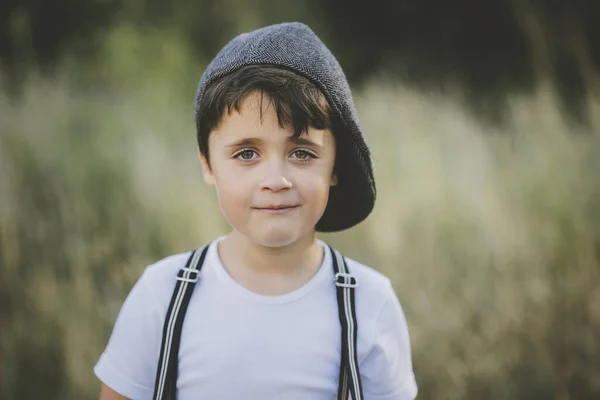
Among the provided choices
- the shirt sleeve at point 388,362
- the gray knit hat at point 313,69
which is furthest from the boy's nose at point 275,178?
the shirt sleeve at point 388,362

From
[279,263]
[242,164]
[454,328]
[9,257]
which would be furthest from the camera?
[454,328]

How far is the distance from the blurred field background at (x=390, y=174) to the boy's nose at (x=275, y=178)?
123 cm

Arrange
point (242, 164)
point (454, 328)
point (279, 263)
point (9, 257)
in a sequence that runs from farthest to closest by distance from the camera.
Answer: point (454, 328)
point (9, 257)
point (279, 263)
point (242, 164)

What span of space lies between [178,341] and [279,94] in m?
0.60

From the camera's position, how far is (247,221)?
1.27 metres

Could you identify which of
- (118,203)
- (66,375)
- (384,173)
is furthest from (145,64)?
(66,375)

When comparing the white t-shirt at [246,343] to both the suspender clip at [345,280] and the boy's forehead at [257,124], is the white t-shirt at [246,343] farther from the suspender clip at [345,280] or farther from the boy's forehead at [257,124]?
the boy's forehead at [257,124]

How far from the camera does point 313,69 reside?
128 cm

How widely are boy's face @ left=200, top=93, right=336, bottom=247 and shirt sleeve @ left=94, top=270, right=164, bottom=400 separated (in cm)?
31

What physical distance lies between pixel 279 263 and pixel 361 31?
56.5 inches

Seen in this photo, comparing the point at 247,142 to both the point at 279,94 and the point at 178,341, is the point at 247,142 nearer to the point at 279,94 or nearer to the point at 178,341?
the point at 279,94

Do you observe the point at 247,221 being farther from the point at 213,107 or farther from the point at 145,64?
the point at 145,64

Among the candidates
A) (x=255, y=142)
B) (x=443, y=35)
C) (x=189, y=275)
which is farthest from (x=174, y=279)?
(x=443, y=35)

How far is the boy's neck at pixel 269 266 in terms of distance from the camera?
138 cm
